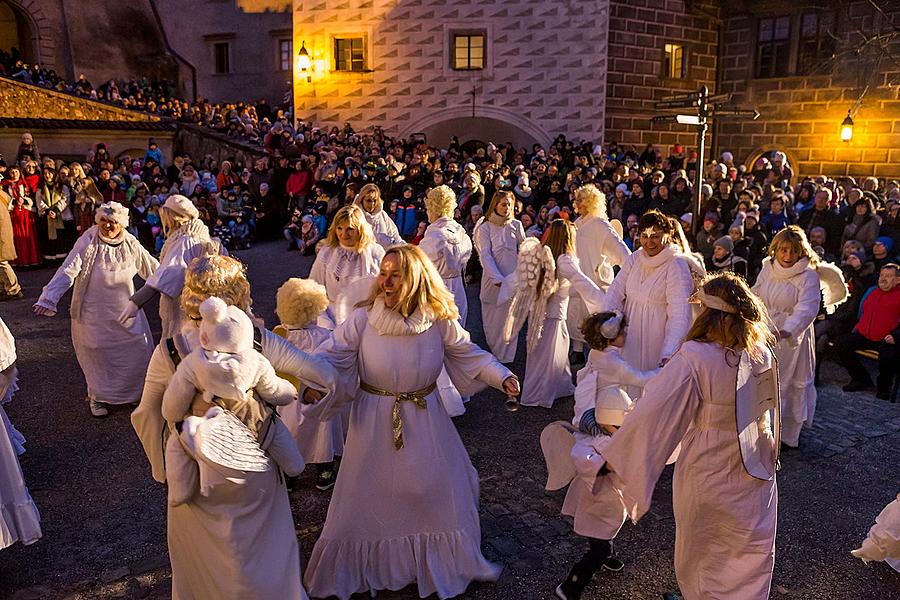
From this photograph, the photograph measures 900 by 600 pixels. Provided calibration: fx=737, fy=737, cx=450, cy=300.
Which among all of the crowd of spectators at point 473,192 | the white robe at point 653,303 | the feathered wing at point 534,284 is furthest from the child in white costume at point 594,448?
the crowd of spectators at point 473,192

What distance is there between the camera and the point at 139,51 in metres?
31.5

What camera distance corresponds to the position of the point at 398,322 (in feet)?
12.2

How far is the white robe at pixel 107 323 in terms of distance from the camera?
6891 mm

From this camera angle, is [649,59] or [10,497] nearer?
[10,497]

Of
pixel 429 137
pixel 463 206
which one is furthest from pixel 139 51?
pixel 463 206

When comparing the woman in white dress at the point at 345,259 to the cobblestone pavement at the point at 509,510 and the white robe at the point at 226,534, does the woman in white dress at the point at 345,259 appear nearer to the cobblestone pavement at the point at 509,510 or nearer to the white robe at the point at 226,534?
the cobblestone pavement at the point at 509,510

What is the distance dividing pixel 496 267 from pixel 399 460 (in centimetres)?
446

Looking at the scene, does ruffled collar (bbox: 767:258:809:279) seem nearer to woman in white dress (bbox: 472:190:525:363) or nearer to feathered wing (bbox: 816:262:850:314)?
feathered wing (bbox: 816:262:850:314)

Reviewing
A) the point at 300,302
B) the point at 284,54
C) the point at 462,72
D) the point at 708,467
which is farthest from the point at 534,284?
the point at 284,54

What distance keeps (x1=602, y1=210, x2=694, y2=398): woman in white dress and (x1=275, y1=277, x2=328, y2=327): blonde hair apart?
2.11 meters

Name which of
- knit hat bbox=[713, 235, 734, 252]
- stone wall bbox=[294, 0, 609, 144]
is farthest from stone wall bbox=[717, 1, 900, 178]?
knit hat bbox=[713, 235, 734, 252]

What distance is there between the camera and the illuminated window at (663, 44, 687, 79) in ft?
71.0

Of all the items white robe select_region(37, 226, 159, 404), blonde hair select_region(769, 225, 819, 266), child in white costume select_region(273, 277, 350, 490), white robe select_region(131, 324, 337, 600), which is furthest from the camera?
white robe select_region(37, 226, 159, 404)

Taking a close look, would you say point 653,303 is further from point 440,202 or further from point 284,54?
point 284,54
